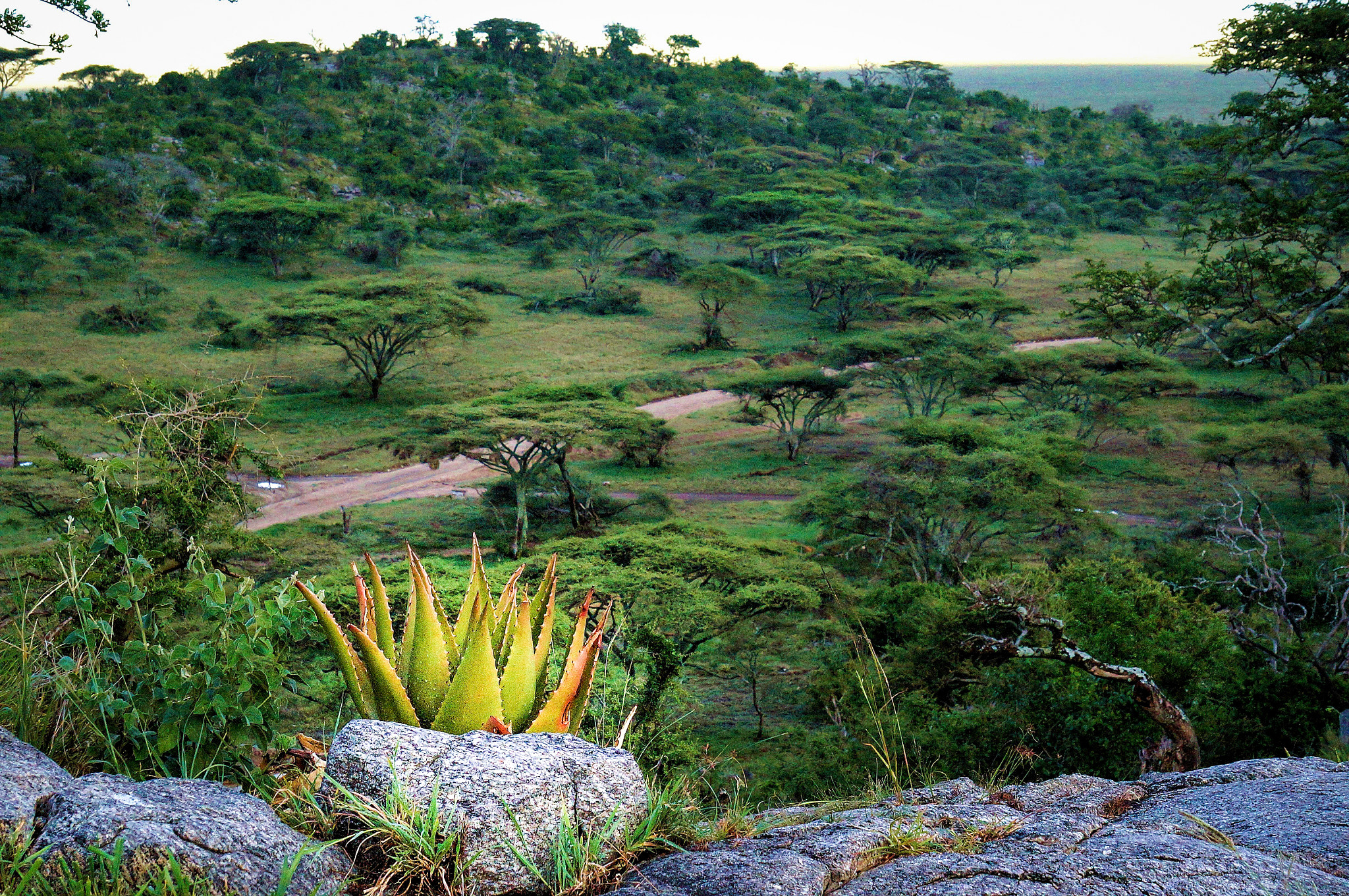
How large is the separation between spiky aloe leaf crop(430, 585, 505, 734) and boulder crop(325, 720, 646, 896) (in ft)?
0.42

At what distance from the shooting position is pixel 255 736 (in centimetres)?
269

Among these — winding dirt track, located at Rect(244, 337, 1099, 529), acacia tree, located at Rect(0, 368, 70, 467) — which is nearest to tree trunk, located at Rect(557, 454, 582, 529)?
winding dirt track, located at Rect(244, 337, 1099, 529)

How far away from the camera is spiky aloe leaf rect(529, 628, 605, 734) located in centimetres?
254

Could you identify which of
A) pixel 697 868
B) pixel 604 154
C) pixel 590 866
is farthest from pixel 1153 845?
pixel 604 154

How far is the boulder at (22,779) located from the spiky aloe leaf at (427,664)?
741 mm

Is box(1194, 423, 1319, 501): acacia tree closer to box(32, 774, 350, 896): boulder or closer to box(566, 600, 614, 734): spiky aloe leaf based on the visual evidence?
box(566, 600, 614, 734): spiky aloe leaf

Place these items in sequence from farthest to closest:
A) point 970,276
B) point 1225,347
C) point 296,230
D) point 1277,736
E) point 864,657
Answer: point 970,276
point 296,230
point 1225,347
point 864,657
point 1277,736

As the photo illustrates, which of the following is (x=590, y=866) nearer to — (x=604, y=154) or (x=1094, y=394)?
(x=1094, y=394)

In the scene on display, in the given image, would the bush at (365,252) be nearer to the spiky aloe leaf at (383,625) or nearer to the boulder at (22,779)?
the spiky aloe leaf at (383,625)

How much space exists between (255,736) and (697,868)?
1210 mm

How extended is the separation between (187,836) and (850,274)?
3536 centimetres

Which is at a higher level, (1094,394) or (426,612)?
(426,612)

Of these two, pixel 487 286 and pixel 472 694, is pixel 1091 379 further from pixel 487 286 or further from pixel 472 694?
pixel 472 694

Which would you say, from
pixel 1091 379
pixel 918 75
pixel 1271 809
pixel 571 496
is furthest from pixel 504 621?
pixel 918 75
